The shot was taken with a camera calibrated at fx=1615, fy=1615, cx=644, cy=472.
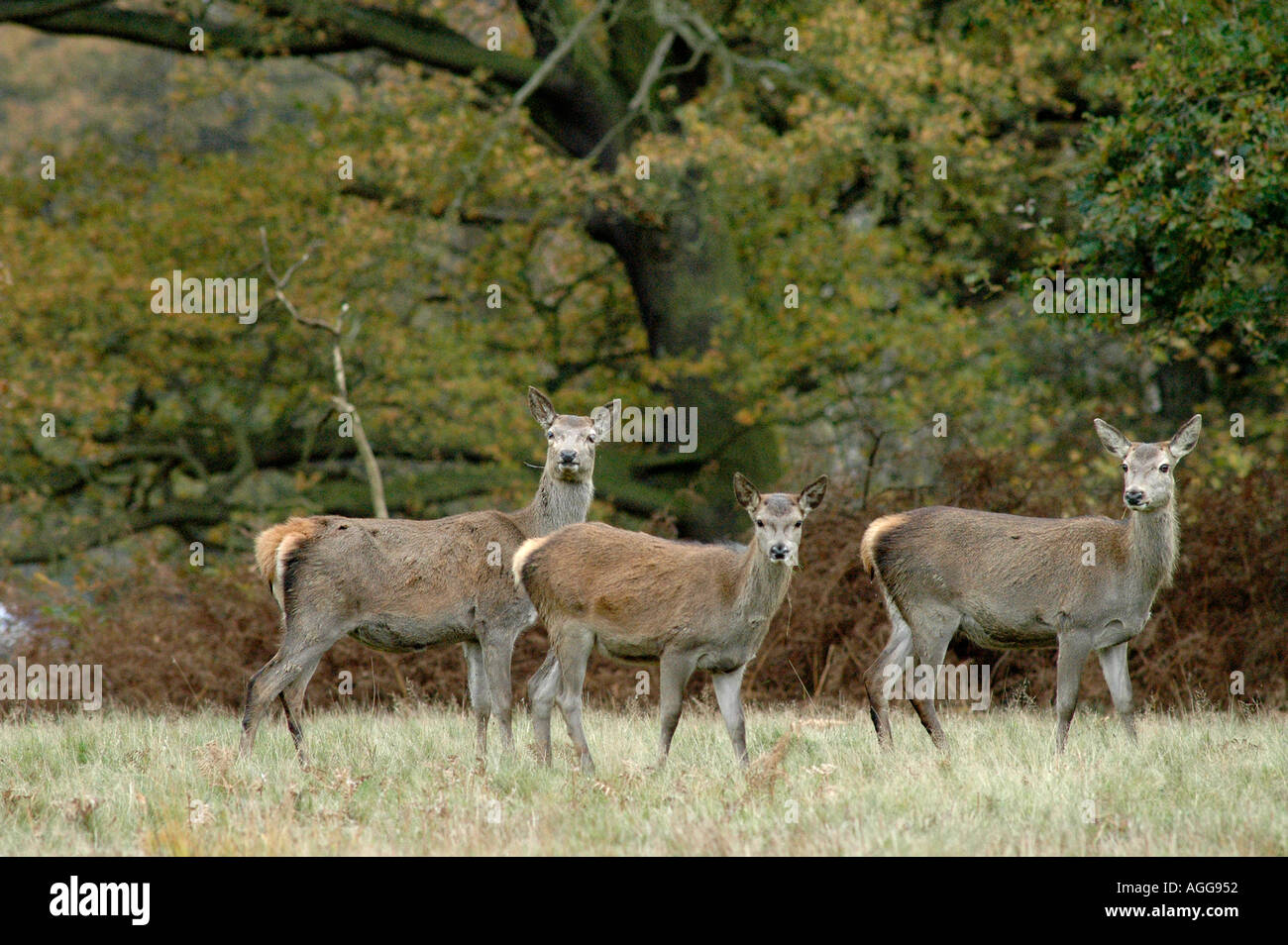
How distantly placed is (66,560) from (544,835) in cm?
1215

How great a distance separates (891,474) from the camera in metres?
13.5

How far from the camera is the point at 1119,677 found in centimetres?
891

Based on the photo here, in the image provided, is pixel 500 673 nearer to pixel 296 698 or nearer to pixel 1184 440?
pixel 296 698

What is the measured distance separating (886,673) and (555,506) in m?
2.13

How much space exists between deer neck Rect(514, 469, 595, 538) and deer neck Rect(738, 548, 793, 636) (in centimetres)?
165

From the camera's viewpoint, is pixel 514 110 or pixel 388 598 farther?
pixel 514 110

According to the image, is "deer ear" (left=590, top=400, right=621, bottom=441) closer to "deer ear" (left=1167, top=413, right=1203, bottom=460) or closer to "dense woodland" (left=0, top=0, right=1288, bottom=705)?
"deer ear" (left=1167, top=413, right=1203, bottom=460)

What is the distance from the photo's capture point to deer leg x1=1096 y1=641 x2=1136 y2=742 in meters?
8.80

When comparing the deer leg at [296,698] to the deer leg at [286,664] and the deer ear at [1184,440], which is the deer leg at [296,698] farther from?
the deer ear at [1184,440]

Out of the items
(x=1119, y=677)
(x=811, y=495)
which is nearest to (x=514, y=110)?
(x=811, y=495)

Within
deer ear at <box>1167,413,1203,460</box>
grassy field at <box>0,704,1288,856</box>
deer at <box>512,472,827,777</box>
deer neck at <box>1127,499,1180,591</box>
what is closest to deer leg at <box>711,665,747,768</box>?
deer at <box>512,472,827,777</box>
